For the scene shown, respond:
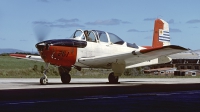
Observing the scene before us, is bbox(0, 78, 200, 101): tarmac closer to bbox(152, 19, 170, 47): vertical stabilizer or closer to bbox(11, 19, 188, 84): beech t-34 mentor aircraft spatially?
bbox(11, 19, 188, 84): beech t-34 mentor aircraft

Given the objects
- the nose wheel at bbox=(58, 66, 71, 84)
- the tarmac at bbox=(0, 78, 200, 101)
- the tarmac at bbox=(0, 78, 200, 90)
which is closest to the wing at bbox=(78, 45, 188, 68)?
the nose wheel at bbox=(58, 66, 71, 84)

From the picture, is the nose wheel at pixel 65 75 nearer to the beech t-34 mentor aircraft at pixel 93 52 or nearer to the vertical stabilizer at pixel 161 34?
the beech t-34 mentor aircraft at pixel 93 52

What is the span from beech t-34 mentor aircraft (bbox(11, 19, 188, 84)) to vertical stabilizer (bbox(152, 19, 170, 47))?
3.25 meters

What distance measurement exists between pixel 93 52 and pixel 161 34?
649cm

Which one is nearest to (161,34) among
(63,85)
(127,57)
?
(127,57)

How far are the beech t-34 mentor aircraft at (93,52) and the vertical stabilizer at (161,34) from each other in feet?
10.7

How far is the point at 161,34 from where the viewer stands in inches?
1034

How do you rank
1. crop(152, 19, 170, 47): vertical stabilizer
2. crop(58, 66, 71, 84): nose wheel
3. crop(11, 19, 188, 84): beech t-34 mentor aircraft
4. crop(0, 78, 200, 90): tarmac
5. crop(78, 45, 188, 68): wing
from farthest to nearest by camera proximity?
crop(152, 19, 170, 47): vertical stabilizer
crop(58, 66, 71, 84): nose wheel
crop(78, 45, 188, 68): wing
crop(11, 19, 188, 84): beech t-34 mentor aircraft
crop(0, 78, 200, 90): tarmac

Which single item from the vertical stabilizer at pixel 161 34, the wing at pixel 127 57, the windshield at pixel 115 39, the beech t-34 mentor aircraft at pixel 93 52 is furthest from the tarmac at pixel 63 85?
the vertical stabilizer at pixel 161 34

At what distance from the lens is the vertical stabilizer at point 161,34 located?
1034 inches

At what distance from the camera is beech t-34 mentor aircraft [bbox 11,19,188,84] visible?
19906 millimetres

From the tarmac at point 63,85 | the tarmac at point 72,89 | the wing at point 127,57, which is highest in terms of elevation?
the wing at point 127,57

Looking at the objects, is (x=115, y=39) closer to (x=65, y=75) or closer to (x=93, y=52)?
(x=93, y=52)

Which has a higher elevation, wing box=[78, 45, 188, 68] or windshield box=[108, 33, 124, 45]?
windshield box=[108, 33, 124, 45]
